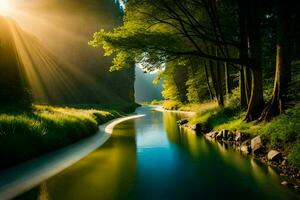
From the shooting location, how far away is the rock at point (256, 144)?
11445 millimetres

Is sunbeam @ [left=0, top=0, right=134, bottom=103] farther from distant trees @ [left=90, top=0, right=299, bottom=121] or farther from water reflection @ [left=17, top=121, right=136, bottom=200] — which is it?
water reflection @ [left=17, top=121, right=136, bottom=200]

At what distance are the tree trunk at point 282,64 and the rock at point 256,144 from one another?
5.68 ft

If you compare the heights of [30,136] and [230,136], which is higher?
[30,136]

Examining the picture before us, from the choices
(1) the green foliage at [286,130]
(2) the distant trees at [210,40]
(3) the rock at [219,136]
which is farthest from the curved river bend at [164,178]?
(2) the distant trees at [210,40]

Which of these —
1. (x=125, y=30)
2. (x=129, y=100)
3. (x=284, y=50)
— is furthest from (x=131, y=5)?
(x=129, y=100)

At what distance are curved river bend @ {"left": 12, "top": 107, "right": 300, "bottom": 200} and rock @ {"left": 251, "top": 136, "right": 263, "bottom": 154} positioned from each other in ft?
1.81

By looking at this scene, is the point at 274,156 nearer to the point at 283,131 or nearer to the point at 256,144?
the point at 283,131

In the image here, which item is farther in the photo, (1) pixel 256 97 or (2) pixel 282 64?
(1) pixel 256 97

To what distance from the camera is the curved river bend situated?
7359 millimetres

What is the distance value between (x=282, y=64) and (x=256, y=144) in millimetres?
3515

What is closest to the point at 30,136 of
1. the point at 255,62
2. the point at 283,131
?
the point at 283,131

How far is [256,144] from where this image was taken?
38.3 feet

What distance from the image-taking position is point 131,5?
16781 millimetres

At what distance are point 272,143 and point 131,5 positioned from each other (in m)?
10.0
